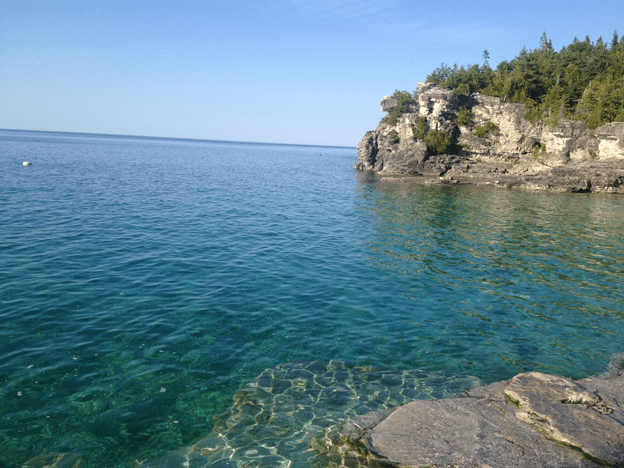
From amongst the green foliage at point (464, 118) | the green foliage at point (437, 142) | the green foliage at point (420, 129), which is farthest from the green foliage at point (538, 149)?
the green foliage at point (420, 129)

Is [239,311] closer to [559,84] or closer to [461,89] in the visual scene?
[461,89]

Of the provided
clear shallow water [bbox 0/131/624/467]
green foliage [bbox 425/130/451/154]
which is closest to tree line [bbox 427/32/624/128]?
green foliage [bbox 425/130/451/154]

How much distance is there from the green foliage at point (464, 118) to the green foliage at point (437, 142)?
270 inches

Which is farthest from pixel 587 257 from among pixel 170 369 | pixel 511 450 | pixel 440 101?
pixel 440 101

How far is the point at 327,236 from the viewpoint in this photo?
30.5 meters

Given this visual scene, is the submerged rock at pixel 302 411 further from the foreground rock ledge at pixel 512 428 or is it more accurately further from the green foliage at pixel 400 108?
the green foliage at pixel 400 108

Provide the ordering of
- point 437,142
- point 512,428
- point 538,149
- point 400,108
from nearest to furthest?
point 512,428, point 538,149, point 437,142, point 400,108

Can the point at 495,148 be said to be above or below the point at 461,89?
below

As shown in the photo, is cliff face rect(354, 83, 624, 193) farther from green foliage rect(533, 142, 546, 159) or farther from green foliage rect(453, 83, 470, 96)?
green foliage rect(453, 83, 470, 96)

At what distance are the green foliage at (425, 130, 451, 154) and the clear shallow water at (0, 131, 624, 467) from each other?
53609mm

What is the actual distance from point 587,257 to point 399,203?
2371 centimetres

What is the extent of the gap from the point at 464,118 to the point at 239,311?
88746 mm

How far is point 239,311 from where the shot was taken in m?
16.5

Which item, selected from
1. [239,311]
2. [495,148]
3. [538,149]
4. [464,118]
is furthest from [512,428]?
[464,118]
